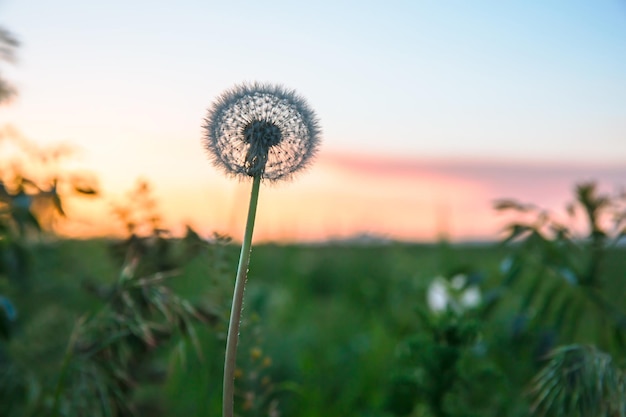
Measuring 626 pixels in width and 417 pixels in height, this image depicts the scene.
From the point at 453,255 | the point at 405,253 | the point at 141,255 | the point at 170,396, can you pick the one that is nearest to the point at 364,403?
the point at 170,396

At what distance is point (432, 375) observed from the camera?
119 inches

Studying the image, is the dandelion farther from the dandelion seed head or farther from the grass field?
the grass field

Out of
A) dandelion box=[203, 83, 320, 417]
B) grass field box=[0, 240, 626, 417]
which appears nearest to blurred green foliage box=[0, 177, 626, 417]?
grass field box=[0, 240, 626, 417]

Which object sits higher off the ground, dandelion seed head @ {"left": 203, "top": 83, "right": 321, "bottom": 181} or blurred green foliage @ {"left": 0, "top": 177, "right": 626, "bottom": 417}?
dandelion seed head @ {"left": 203, "top": 83, "right": 321, "bottom": 181}

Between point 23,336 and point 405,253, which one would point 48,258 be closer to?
point 23,336

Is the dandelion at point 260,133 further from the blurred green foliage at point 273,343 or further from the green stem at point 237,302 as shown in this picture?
the blurred green foliage at point 273,343

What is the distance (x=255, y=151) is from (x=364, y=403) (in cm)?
337

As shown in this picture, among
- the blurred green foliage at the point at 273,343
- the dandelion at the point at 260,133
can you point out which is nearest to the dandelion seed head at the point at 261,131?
the dandelion at the point at 260,133

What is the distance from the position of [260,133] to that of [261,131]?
0.01 m

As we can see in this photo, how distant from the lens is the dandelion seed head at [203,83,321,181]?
1505 millimetres

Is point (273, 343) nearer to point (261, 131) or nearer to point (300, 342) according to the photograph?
point (300, 342)

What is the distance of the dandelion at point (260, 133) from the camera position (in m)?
1.50

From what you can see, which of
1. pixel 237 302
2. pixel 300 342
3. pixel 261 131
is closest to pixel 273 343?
pixel 300 342

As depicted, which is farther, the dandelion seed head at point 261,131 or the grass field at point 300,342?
the grass field at point 300,342
